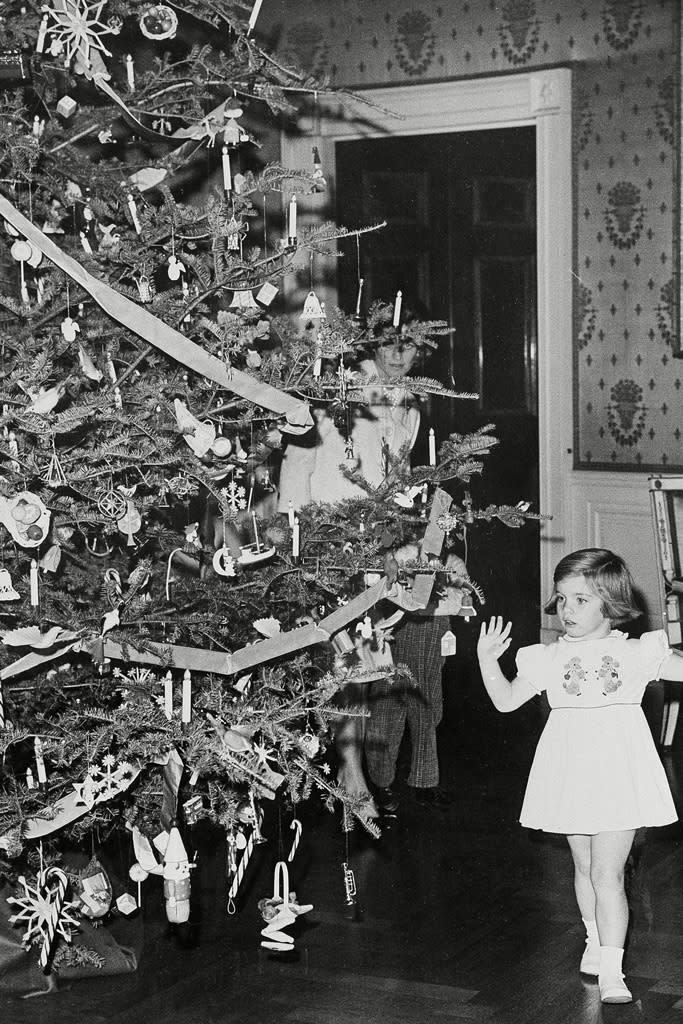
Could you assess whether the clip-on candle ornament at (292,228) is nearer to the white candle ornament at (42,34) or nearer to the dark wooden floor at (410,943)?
the white candle ornament at (42,34)

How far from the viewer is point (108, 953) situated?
2848 mm

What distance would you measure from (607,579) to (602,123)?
3332 millimetres

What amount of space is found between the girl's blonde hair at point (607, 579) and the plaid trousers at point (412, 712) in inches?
49.5

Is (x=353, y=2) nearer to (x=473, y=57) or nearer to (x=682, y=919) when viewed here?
(x=473, y=57)

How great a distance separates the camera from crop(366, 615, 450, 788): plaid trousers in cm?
398

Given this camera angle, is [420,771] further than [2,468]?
Yes

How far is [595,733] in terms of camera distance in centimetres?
275

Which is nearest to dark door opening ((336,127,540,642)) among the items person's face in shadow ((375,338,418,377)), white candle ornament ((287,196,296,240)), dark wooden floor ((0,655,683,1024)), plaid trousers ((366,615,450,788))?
plaid trousers ((366,615,450,788))

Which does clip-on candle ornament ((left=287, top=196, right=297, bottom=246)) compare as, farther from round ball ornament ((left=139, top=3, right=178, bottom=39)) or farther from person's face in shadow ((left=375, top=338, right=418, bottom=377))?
person's face in shadow ((left=375, top=338, right=418, bottom=377))

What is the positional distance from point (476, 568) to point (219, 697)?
3.05 meters

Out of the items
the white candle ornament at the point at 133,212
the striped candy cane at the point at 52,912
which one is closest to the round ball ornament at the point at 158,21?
the white candle ornament at the point at 133,212

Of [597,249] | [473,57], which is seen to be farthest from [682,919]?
[473,57]

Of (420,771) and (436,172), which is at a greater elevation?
(436,172)

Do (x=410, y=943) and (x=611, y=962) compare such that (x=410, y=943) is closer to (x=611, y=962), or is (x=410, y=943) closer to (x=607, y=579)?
(x=611, y=962)
